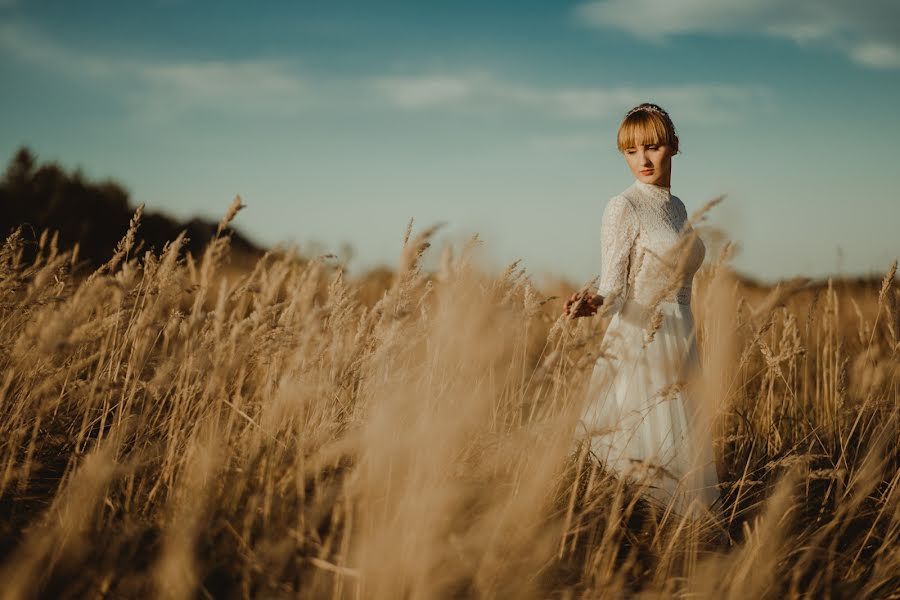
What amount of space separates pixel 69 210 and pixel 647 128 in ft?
32.8

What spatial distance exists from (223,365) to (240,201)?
1.80 ft

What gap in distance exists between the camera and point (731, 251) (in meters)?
2.42

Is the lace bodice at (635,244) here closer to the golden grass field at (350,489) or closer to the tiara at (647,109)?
the golden grass field at (350,489)

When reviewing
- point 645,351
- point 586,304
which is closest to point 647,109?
point 586,304

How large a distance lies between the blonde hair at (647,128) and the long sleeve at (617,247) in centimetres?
35

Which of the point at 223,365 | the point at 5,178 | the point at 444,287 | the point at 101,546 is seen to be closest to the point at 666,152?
the point at 444,287

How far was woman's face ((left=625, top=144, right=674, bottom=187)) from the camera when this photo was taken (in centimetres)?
264

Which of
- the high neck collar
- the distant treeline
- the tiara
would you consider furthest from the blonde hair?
the distant treeline

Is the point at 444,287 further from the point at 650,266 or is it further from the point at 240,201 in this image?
the point at 650,266

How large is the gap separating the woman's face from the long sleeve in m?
0.23

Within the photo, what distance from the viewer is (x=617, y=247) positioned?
2.48 meters

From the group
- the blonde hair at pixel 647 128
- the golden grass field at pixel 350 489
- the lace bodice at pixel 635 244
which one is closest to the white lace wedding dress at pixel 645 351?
the lace bodice at pixel 635 244

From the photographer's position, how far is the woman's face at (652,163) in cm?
264

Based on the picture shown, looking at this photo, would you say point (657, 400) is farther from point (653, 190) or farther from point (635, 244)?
point (653, 190)
